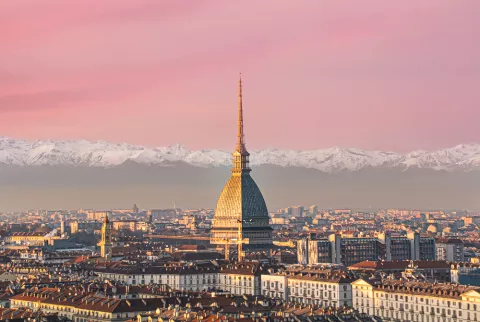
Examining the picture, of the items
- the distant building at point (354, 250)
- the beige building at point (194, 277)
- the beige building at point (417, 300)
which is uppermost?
the distant building at point (354, 250)

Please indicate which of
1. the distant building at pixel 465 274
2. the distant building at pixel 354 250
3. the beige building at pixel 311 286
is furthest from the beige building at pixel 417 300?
the distant building at pixel 354 250

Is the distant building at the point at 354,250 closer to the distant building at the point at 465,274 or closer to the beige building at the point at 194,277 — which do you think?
the distant building at the point at 465,274

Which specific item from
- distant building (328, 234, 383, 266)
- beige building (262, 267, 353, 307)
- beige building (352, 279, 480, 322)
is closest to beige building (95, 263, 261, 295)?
beige building (262, 267, 353, 307)

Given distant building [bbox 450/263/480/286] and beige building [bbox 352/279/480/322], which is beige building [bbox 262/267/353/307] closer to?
beige building [bbox 352/279/480/322]

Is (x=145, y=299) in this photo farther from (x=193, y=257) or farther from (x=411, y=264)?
(x=193, y=257)

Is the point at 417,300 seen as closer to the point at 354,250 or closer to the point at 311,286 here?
the point at 311,286

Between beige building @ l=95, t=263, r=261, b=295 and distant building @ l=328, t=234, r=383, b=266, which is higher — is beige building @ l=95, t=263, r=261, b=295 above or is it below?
below

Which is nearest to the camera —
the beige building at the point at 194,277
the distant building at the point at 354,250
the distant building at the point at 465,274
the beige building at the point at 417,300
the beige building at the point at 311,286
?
the beige building at the point at 417,300

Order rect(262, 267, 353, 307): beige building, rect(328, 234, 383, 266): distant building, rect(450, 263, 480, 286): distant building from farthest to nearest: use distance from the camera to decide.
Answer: rect(328, 234, 383, 266): distant building < rect(450, 263, 480, 286): distant building < rect(262, 267, 353, 307): beige building

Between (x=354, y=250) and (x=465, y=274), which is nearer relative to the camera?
(x=465, y=274)

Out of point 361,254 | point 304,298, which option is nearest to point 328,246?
point 361,254

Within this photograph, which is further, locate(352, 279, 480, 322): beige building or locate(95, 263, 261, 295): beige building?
locate(95, 263, 261, 295): beige building

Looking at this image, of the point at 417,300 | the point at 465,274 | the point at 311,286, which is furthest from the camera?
the point at 465,274

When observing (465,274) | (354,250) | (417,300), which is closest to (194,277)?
(465,274)
